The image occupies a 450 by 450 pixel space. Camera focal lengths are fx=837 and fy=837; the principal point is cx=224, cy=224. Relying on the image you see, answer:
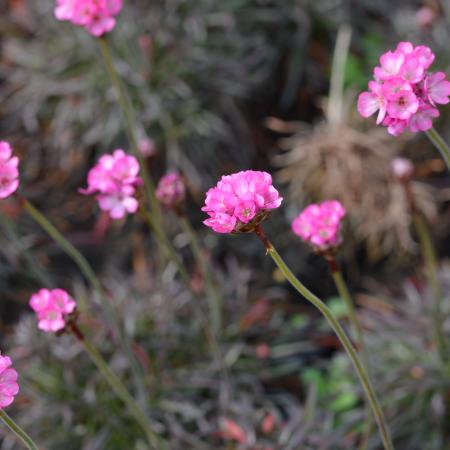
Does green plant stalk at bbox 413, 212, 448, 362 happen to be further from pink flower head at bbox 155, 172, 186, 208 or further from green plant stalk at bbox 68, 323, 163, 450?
green plant stalk at bbox 68, 323, 163, 450

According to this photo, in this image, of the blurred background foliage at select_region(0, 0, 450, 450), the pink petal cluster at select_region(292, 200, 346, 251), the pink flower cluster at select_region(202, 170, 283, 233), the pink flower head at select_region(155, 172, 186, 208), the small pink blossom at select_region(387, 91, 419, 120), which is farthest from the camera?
the blurred background foliage at select_region(0, 0, 450, 450)

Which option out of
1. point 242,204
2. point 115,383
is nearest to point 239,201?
point 242,204

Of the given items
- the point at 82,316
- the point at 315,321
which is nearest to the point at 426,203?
the point at 315,321

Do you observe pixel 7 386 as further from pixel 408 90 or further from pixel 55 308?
pixel 408 90

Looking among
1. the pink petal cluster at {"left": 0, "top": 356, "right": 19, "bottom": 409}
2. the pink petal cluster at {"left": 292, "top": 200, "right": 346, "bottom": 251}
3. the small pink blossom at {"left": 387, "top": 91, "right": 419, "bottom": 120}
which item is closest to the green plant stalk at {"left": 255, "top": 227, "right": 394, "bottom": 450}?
the pink petal cluster at {"left": 292, "top": 200, "right": 346, "bottom": 251}

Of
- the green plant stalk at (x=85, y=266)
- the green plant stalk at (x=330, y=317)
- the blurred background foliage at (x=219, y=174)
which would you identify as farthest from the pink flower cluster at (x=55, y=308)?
the blurred background foliage at (x=219, y=174)

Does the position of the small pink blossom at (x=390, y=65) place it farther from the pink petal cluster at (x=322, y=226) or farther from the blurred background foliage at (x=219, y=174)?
the blurred background foliage at (x=219, y=174)
